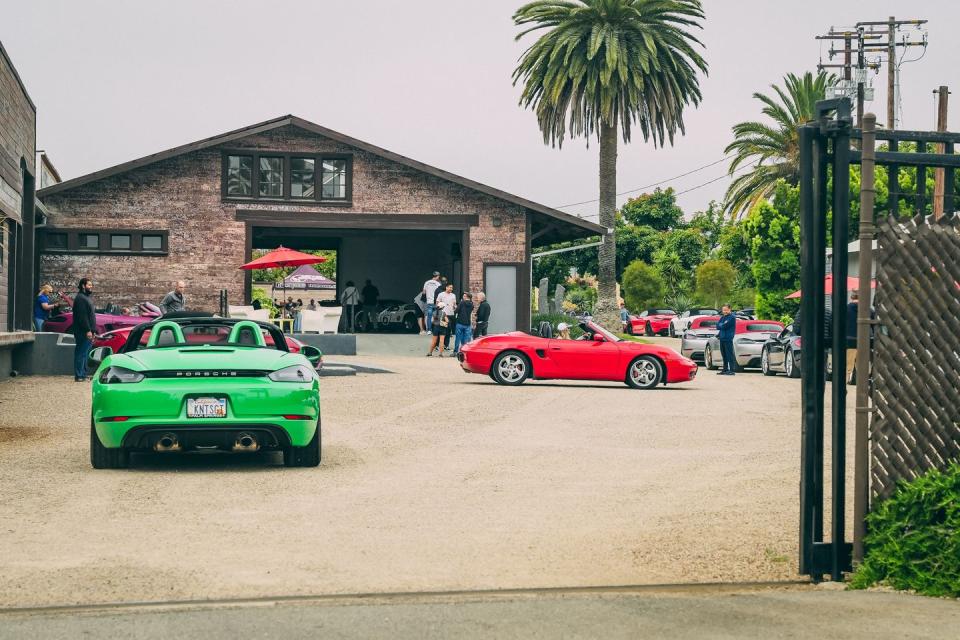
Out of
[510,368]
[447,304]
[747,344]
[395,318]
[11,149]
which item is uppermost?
[11,149]

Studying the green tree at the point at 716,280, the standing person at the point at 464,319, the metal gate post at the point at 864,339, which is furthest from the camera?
the green tree at the point at 716,280

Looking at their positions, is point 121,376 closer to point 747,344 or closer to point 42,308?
point 42,308

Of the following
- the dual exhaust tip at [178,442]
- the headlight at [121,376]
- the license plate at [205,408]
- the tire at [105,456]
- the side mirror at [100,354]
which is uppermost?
the side mirror at [100,354]

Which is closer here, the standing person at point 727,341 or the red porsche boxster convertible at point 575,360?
the red porsche boxster convertible at point 575,360

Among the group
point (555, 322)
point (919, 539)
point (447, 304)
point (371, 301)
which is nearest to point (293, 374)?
point (919, 539)

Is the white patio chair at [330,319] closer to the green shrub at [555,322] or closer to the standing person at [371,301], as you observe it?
the green shrub at [555,322]

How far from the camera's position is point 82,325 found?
21766mm

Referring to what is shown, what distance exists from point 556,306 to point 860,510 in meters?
50.0

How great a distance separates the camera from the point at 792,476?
11.0 m

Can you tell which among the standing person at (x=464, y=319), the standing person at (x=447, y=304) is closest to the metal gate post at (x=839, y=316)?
the standing person at (x=464, y=319)

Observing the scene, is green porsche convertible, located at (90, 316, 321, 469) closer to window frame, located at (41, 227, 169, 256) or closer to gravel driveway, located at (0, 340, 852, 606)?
gravel driveway, located at (0, 340, 852, 606)

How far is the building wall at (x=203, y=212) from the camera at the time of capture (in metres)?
35.1

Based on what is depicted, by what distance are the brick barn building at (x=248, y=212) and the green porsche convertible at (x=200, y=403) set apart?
81.8 ft

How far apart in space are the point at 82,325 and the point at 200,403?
1196 centimetres
